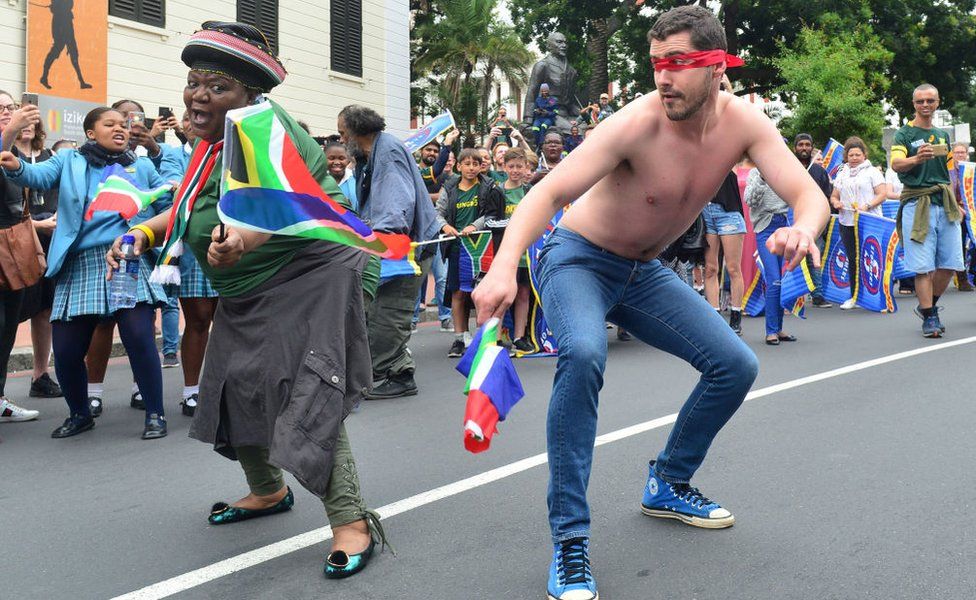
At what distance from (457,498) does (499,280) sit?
1.65m

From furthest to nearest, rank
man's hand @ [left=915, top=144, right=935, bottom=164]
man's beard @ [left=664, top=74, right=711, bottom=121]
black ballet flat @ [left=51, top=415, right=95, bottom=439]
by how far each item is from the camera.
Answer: man's hand @ [left=915, top=144, right=935, bottom=164]
black ballet flat @ [left=51, top=415, right=95, bottom=439]
man's beard @ [left=664, top=74, right=711, bottom=121]

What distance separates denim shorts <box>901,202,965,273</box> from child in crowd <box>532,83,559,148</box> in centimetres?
646

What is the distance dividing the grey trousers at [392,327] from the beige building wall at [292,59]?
10.6 m

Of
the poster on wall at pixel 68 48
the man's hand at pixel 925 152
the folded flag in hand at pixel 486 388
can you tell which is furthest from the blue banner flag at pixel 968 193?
the poster on wall at pixel 68 48

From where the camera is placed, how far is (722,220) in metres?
9.66

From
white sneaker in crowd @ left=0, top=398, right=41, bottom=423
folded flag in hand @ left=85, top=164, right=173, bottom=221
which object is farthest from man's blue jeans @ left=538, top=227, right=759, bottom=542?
white sneaker in crowd @ left=0, top=398, right=41, bottom=423

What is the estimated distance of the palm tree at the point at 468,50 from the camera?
37.1 metres

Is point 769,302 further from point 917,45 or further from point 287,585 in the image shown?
point 917,45

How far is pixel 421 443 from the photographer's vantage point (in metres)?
5.45

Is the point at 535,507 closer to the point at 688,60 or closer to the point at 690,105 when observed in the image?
the point at 690,105

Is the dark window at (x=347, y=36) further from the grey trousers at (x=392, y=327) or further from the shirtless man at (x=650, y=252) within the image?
the shirtless man at (x=650, y=252)

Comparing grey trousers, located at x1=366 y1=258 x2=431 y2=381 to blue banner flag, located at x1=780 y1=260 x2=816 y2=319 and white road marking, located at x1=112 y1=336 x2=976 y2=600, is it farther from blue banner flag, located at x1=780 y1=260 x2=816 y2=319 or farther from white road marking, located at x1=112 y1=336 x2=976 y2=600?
blue banner flag, located at x1=780 y1=260 x2=816 y2=319

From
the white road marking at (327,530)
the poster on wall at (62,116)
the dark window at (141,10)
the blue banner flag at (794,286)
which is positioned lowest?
the white road marking at (327,530)

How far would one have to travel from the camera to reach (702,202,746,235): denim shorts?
9.64 m
